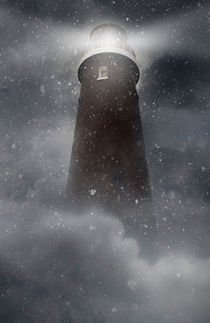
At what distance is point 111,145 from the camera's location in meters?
13.5

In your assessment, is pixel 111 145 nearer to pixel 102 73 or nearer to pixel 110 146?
pixel 110 146

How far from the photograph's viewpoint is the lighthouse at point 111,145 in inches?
491

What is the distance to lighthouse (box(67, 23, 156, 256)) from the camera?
12461 millimetres

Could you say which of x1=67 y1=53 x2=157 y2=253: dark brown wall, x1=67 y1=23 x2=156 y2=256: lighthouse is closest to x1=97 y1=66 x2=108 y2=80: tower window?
x1=67 y1=23 x2=156 y2=256: lighthouse

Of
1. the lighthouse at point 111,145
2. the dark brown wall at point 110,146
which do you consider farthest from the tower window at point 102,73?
the dark brown wall at point 110,146

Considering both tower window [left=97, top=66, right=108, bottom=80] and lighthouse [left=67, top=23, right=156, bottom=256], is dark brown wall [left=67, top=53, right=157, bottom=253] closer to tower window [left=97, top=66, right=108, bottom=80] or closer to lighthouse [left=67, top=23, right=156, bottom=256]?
lighthouse [left=67, top=23, right=156, bottom=256]

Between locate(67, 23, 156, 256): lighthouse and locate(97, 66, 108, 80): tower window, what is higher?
locate(97, 66, 108, 80): tower window

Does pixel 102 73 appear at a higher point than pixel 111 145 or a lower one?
higher

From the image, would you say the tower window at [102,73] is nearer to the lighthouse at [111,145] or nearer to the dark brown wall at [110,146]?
the lighthouse at [111,145]

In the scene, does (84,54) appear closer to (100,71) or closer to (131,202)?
(100,71)

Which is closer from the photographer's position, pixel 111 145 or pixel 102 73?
pixel 111 145

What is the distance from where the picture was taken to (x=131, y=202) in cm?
1259

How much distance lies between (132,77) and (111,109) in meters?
1.65

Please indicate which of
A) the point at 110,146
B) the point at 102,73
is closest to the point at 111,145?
the point at 110,146
